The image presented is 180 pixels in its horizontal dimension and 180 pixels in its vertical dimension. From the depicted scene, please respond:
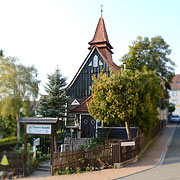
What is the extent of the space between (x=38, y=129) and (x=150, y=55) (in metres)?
15.6

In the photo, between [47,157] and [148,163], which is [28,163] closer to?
[47,157]

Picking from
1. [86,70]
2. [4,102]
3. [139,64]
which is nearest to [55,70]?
[86,70]

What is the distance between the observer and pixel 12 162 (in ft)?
37.3

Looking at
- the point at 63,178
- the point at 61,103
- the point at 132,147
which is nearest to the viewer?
the point at 63,178

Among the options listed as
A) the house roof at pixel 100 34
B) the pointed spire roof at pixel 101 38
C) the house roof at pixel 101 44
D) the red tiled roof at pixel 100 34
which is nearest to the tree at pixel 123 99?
the house roof at pixel 101 44

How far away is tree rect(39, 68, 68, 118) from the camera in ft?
58.8

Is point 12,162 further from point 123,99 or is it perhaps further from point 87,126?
point 87,126

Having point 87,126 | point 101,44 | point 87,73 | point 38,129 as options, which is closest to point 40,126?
point 38,129

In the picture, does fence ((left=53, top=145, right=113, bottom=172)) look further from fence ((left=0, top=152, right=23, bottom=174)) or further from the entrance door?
the entrance door

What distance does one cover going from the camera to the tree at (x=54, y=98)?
1792cm

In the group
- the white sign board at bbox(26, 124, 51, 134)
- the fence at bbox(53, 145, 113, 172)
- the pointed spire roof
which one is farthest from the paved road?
the pointed spire roof

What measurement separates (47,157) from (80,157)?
381 centimetres

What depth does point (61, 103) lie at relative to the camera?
720 inches

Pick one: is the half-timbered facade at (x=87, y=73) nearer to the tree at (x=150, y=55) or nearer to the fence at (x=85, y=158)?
the tree at (x=150, y=55)
